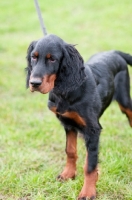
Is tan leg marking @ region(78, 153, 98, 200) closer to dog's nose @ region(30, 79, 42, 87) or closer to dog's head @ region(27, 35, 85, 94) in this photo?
dog's head @ region(27, 35, 85, 94)

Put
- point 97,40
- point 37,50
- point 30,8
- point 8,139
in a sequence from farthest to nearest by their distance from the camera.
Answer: point 30,8
point 97,40
point 8,139
point 37,50

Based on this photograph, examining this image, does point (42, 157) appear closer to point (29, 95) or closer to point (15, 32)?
point (29, 95)

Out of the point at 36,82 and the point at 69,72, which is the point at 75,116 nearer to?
the point at 69,72

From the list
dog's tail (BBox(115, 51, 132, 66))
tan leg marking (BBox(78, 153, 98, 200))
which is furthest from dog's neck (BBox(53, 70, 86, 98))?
dog's tail (BBox(115, 51, 132, 66))

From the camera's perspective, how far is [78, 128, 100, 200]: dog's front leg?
3478 millimetres

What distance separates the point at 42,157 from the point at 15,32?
27.9 ft

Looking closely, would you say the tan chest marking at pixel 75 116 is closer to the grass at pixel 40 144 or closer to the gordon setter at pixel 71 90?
the gordon setter at pixel 71 90

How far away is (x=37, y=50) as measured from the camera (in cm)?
318

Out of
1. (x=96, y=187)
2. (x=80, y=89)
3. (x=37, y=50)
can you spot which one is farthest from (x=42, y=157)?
(x=37, y=50)

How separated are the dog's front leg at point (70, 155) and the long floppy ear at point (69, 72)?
2.34 ft

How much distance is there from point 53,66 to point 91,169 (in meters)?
1.07

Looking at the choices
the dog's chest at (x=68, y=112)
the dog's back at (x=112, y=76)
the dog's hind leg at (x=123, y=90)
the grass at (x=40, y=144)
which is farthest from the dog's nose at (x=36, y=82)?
the dog's hind leg at (x=123, y=90)

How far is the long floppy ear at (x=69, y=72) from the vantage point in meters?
3.33

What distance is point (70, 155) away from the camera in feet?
12.9
